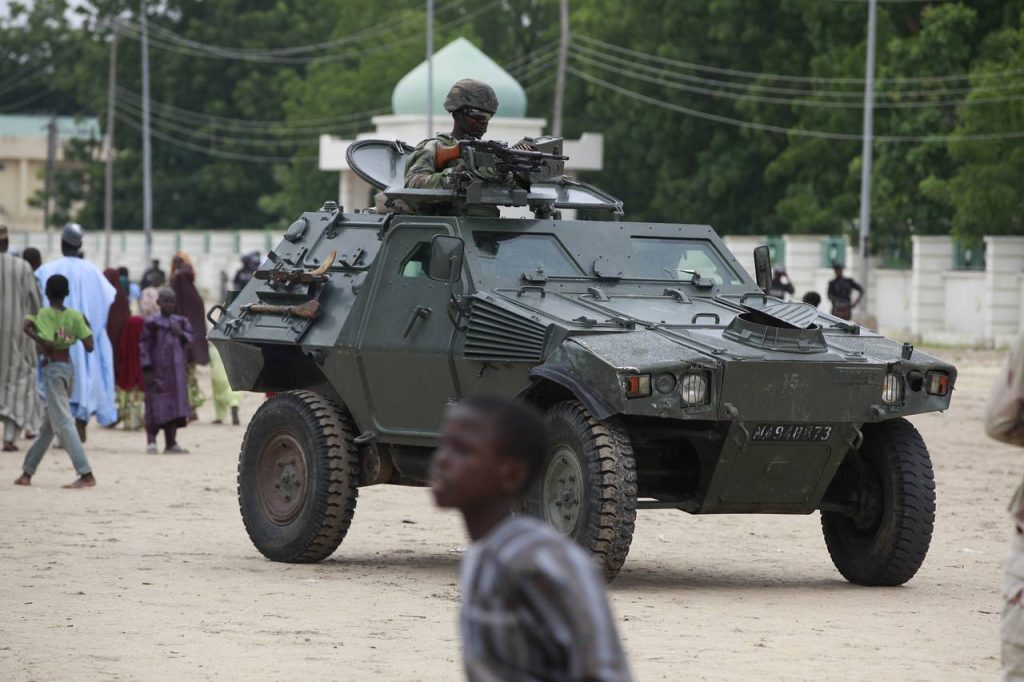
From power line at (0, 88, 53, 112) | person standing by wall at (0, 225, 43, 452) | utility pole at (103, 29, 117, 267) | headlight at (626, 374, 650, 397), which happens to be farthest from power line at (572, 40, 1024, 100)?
power line at (0, 88, 53, 112)

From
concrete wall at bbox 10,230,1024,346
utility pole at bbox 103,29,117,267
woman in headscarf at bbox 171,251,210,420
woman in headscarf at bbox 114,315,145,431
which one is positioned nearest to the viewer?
woman in headscarf at bbox 114,315,145,431

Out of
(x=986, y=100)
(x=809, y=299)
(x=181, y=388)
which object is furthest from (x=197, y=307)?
(x=986, y=100)

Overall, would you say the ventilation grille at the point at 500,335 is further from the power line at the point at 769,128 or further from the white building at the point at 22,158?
the white building at the point at 22,158

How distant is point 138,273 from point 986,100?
1551 inches

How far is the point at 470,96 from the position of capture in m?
12.2

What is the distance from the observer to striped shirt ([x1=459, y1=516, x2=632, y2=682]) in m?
4.11

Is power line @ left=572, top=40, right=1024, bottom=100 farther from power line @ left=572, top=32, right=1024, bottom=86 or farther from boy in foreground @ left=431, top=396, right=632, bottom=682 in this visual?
boy in foreground @ left=431, top=396, right=632, bottom=682

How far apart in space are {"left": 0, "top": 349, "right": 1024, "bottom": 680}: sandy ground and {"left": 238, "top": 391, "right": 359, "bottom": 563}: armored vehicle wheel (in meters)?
0.19

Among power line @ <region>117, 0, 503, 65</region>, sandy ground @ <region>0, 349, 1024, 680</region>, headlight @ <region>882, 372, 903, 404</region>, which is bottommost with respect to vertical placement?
sandy ground @ <region>0, 349, 1024, 680</region>

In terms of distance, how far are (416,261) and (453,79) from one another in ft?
131

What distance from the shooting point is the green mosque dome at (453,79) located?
5169cm

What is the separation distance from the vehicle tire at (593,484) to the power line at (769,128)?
3113 centimetres

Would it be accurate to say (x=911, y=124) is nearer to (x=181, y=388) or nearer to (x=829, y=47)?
(x=829, y=47)

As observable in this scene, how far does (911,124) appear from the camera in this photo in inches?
1785
